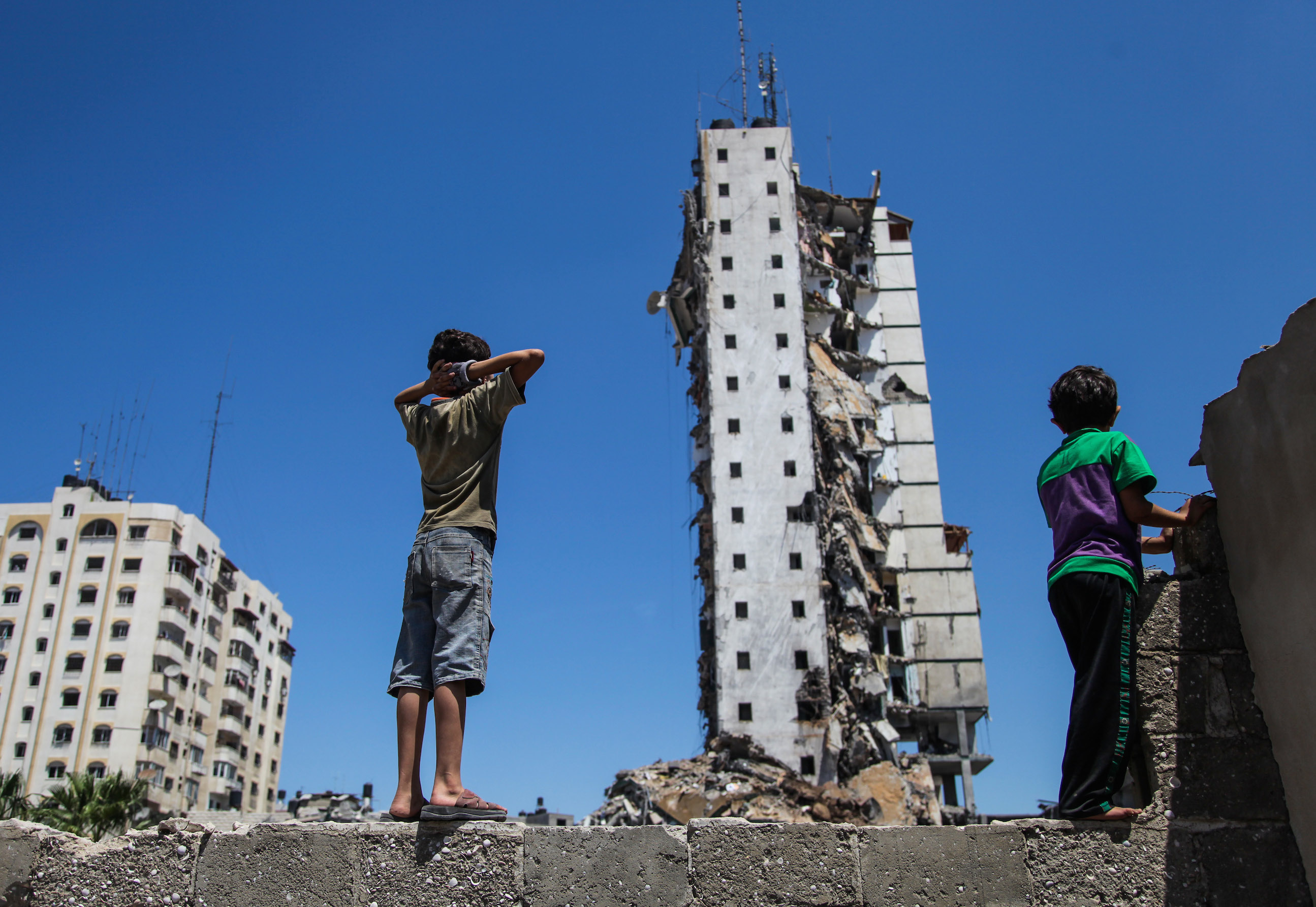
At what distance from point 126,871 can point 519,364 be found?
2855 millimetres

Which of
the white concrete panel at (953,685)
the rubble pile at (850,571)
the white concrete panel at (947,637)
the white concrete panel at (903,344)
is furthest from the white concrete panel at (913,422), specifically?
the white concrete panel at (953,685)

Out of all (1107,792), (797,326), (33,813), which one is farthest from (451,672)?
(797,326)

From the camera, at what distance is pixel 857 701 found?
51188 millimetres

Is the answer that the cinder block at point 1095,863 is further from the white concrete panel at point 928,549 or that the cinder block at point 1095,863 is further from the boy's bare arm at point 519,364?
the white concrete panel at point 928,549

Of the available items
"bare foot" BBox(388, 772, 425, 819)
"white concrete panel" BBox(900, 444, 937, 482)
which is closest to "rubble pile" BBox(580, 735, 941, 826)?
"white concrete panel" BBox(900, 444, 937, 482)

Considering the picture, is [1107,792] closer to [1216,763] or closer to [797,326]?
[1216,763]

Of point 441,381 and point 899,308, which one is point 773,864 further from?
point 899,308

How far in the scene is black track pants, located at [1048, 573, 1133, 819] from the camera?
15.6ft

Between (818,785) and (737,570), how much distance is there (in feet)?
34.9

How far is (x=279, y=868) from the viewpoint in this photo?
4723 millimetres

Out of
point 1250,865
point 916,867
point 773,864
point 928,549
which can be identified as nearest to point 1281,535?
point 1250,865

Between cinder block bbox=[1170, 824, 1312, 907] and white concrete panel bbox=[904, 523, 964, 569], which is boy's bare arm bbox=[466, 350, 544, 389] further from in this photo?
white concrete panel bbox=[904, 523, 964, 569]

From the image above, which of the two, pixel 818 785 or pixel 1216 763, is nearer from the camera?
pixel 1216 763

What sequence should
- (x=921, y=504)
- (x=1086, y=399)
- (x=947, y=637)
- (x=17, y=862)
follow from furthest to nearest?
(x=921, y=504), (x=947, y=637), (x=1086, y=399), (x=17, y=862)
